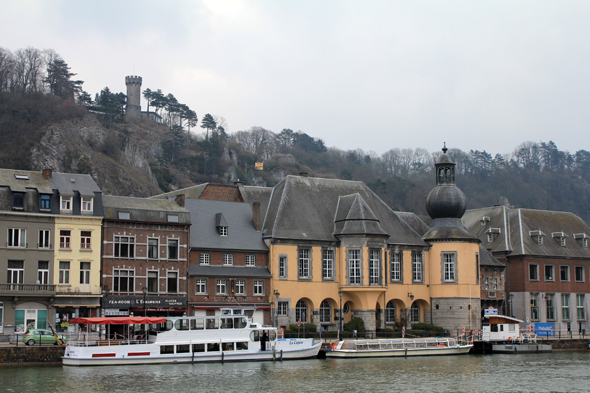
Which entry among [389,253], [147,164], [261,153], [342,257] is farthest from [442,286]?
[261,153]

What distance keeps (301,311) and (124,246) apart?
1558 cm

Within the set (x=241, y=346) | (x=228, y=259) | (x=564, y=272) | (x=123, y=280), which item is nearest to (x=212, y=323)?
(x=241, y=346)

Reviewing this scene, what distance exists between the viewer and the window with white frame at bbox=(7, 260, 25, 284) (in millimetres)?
50969

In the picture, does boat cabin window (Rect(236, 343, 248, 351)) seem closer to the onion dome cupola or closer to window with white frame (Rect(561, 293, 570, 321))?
the onion dome cupola

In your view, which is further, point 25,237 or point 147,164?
point 147,164

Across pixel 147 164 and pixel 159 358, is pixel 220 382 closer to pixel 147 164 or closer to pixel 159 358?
pixel 159 358

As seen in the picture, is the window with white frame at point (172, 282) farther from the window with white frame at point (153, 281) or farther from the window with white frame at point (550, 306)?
the window with white frame at point (550, 306)

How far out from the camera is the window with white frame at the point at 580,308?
2968 inches

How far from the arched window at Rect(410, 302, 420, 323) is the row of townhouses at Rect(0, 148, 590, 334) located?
10 centimetres

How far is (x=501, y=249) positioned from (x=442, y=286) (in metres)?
11.3

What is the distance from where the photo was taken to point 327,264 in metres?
63.1

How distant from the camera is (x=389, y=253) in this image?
214ft

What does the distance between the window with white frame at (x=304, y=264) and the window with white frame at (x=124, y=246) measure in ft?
45.6

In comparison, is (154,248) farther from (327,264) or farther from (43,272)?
(327,264)
